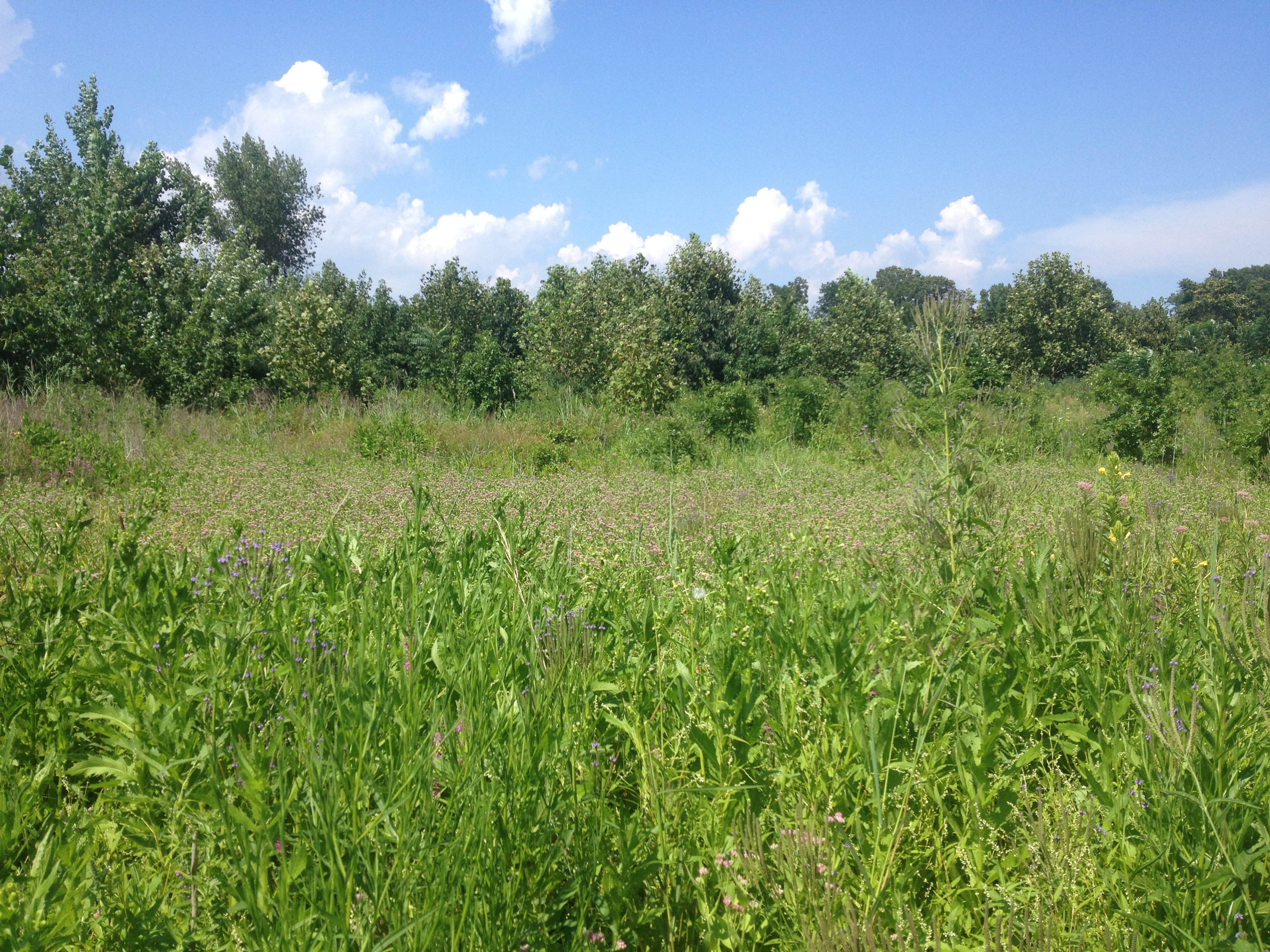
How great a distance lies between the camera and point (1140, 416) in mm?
10891

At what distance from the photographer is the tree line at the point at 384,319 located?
13.5 metres

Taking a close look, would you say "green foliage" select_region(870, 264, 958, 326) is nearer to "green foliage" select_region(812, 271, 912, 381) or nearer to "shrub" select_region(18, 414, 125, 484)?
"green foliage" select_region(812, 271, 912, 381)

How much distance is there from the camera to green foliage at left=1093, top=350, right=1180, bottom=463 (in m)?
10.8

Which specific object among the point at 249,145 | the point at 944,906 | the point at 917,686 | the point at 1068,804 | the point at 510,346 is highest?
the point at 249,145

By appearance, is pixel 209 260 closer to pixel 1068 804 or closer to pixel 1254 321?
pixel 1068 804

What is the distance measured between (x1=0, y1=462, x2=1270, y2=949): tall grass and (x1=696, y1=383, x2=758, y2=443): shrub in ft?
32.9

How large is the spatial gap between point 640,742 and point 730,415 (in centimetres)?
1140

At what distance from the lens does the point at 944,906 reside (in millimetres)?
1571

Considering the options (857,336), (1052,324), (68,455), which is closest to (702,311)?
(857,336)

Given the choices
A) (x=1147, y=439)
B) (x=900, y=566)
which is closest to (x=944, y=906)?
(x=900, y=566)

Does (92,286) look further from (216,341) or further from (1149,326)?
(1149,326)

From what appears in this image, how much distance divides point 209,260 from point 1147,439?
18.7 meters

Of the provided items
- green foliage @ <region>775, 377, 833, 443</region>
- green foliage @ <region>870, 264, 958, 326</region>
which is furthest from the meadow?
green foliage @ <region>870, 264, 958, 326</region>

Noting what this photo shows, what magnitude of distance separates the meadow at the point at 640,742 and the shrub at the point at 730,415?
30.1 feet
